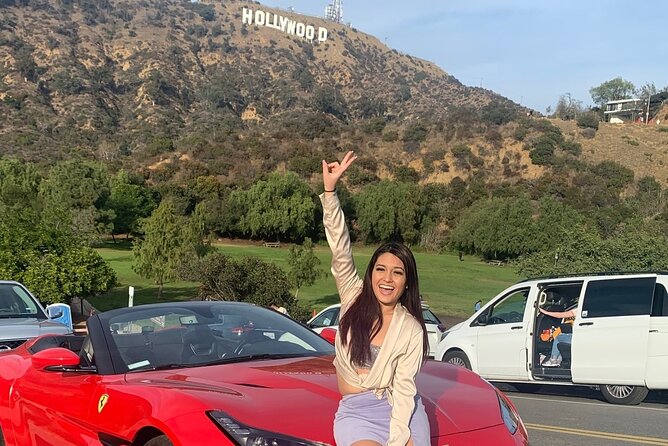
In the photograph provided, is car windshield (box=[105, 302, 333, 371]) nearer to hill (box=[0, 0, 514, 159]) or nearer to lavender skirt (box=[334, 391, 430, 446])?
lavender skirt (box=[334, 391, 430, 446])

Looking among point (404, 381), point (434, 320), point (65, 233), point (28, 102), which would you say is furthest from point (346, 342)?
point (28, 102)

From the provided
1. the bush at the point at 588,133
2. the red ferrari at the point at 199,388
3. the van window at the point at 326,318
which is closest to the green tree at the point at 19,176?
the van window at the point at 326,318

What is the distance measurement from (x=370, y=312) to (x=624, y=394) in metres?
9.26

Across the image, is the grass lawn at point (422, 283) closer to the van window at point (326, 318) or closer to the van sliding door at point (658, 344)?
the van window at point (326, 318)

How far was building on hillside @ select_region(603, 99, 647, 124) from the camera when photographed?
143 m

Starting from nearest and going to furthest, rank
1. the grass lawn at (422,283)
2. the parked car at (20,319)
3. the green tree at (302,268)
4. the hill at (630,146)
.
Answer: the parked car at (20,319) → the green tree at (302,268) → the grass lawn at (422,283) → the hill at (630,146)

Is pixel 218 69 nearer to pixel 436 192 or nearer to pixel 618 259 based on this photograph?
pixel 436 192

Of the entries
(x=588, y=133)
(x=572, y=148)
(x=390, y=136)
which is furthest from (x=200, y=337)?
(x=588, y=133)

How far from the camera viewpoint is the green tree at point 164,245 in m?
46.1

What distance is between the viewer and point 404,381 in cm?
350

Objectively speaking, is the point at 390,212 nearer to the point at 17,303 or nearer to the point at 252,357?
the point at 17,303

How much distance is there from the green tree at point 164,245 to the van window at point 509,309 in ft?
112

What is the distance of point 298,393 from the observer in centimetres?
402

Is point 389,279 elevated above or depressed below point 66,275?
above
